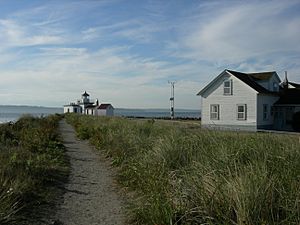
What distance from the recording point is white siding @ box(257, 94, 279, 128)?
33359 millimetres

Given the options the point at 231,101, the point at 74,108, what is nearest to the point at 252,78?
the point at 231,101

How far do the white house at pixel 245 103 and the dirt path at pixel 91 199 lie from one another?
22.4m

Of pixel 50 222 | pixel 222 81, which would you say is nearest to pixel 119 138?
pixel 50 222

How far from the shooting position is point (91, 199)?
7.95m

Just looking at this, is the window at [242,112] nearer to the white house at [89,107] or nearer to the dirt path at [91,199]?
the dirt path at [91,199]

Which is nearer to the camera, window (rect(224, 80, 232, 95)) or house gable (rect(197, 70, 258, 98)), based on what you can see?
house gable (rect(197, 70, 258, 98))

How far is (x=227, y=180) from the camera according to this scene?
578cm

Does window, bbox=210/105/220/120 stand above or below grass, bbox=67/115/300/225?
above

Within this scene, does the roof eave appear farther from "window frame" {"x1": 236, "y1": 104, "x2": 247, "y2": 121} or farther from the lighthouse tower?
the lighthouse tower

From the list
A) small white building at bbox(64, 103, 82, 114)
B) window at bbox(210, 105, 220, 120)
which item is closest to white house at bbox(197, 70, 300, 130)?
window at bbox(210, 105, 220, 120)

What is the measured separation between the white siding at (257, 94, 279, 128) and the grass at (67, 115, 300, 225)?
2468 centimetres

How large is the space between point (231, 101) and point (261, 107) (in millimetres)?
2555

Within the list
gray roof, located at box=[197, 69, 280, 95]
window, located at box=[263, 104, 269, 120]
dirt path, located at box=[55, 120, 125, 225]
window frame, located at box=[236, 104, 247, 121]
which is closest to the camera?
dirt path, located at box=[55, 120, 125, 225]

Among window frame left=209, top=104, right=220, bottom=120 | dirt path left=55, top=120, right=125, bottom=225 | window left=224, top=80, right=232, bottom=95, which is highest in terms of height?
window left=224, top=80, right=232, bottom=95
